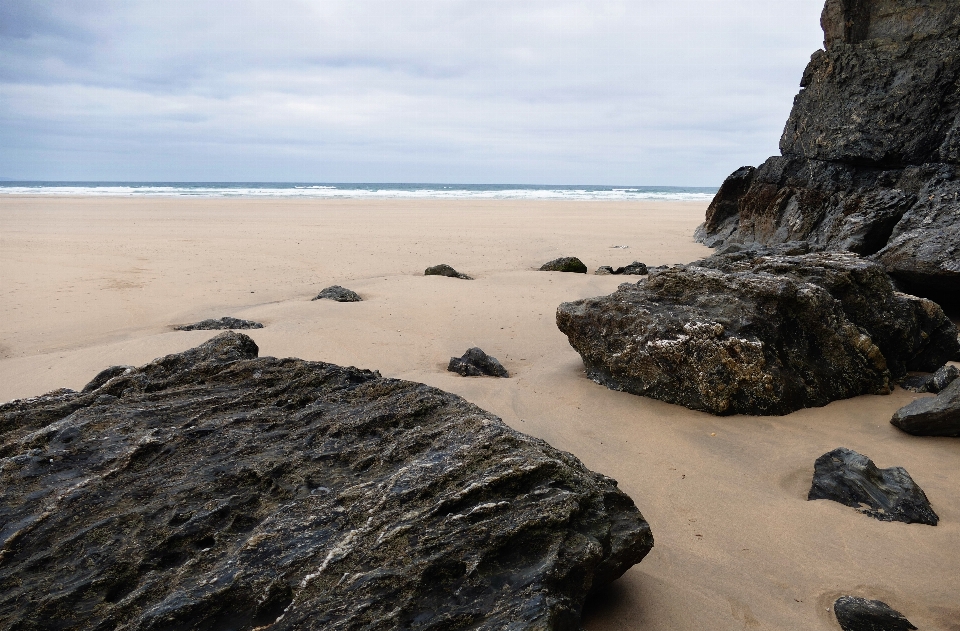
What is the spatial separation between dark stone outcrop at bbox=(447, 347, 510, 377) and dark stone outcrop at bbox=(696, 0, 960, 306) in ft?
15.5

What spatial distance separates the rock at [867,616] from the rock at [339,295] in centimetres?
683

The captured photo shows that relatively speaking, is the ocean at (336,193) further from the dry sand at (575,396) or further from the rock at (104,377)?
the rock at (104,377)

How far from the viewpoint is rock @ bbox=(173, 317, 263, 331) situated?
7.06 m

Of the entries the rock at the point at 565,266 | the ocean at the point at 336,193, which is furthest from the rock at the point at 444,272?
the ocean at the point at 336,193

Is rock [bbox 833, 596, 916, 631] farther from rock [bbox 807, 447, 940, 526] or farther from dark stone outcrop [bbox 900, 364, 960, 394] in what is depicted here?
dark stone outcrop [bbox 900, 364, 960, 394]

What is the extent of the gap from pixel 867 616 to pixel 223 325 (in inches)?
255

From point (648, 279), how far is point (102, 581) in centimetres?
424

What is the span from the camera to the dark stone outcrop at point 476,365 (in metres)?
5.64

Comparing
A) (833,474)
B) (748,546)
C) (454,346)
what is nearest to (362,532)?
(748,546)

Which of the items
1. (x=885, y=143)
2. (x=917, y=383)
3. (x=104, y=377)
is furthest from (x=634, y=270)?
(x=104, y=377)

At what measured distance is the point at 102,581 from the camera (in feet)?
6.88

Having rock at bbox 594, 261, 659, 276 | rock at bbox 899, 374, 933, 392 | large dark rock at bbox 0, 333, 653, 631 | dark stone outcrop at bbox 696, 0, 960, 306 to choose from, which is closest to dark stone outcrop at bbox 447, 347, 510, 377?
large dark rock at bbox 0, 333, 653, 631

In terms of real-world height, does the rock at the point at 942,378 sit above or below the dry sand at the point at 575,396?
above

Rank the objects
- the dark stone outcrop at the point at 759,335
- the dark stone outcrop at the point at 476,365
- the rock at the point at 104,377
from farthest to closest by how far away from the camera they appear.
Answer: the dark stone outcrop at the point at 476,365, the dark stone outcrop at the point at 759,335, the rock at the point at 104,377
